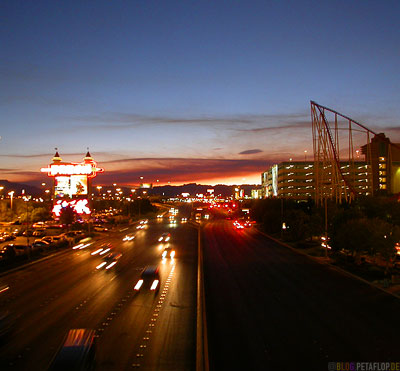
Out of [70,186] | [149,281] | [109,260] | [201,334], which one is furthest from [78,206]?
[201,334]

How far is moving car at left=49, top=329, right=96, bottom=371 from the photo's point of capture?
10.2 meters

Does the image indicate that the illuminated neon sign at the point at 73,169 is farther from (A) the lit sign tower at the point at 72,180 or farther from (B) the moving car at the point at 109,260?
(B) the moving car at the point at 109,260

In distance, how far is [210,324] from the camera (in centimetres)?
1728

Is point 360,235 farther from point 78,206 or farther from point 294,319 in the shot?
point 78,206

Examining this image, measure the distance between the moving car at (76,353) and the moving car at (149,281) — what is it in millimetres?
12169

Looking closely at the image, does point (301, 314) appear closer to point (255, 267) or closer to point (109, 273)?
point (255, 267)

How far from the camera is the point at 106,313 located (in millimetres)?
18859

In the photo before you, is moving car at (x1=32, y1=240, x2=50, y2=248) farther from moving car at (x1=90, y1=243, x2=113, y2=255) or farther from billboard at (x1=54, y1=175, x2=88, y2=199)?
billboard at (x1=54, y1=175, x2=88, y2=199)

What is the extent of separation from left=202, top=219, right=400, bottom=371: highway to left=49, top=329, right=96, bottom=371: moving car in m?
4.28

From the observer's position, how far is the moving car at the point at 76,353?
1024 cm

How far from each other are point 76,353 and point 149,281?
15414 mm

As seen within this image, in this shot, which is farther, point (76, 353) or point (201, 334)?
point (201, 334)

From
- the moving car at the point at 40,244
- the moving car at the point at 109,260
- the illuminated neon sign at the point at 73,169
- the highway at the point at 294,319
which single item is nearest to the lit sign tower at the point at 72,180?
the illuminated neon sign at the point at 73,169

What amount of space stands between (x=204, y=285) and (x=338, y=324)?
1030 cm
